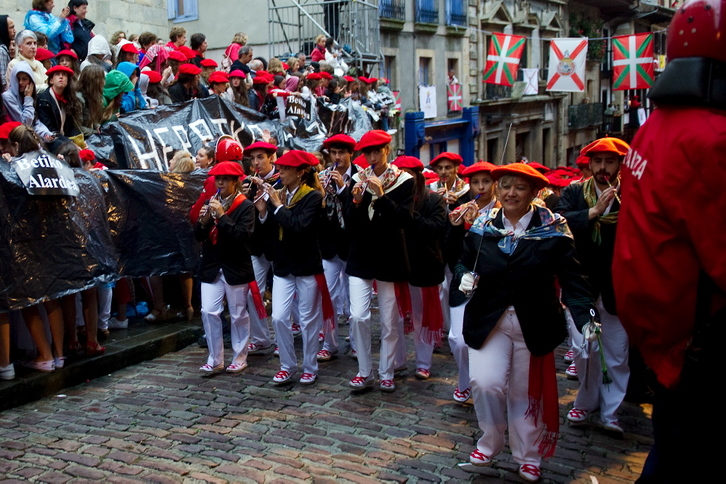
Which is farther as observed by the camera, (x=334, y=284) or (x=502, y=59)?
(x=502, y=59)

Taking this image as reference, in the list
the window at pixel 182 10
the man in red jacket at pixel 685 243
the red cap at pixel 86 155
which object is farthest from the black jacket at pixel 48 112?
the window at pixel 182 10

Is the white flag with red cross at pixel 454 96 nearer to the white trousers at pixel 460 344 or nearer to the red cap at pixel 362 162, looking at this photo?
the red cap at pixel 362 162

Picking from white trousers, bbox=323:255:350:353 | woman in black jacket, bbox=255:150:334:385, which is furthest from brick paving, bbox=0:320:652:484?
white trousers, bbox=323:255:350:353

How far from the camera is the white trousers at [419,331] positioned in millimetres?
7223

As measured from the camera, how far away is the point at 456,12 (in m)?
26.2

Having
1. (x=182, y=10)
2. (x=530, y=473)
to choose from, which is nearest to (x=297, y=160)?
(x=530, y=473)

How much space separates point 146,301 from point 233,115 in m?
3.00

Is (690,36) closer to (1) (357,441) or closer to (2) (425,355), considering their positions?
(1) (357,441)

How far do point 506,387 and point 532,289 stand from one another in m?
0.64

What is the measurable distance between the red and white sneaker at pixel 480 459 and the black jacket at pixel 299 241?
243 cm

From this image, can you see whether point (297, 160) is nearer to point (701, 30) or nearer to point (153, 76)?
point (701, 30)

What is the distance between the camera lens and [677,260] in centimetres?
281

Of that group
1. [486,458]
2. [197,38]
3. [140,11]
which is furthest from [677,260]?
[140,11]

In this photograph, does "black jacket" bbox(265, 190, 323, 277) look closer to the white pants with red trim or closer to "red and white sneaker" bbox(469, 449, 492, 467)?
the white pants with red trim
